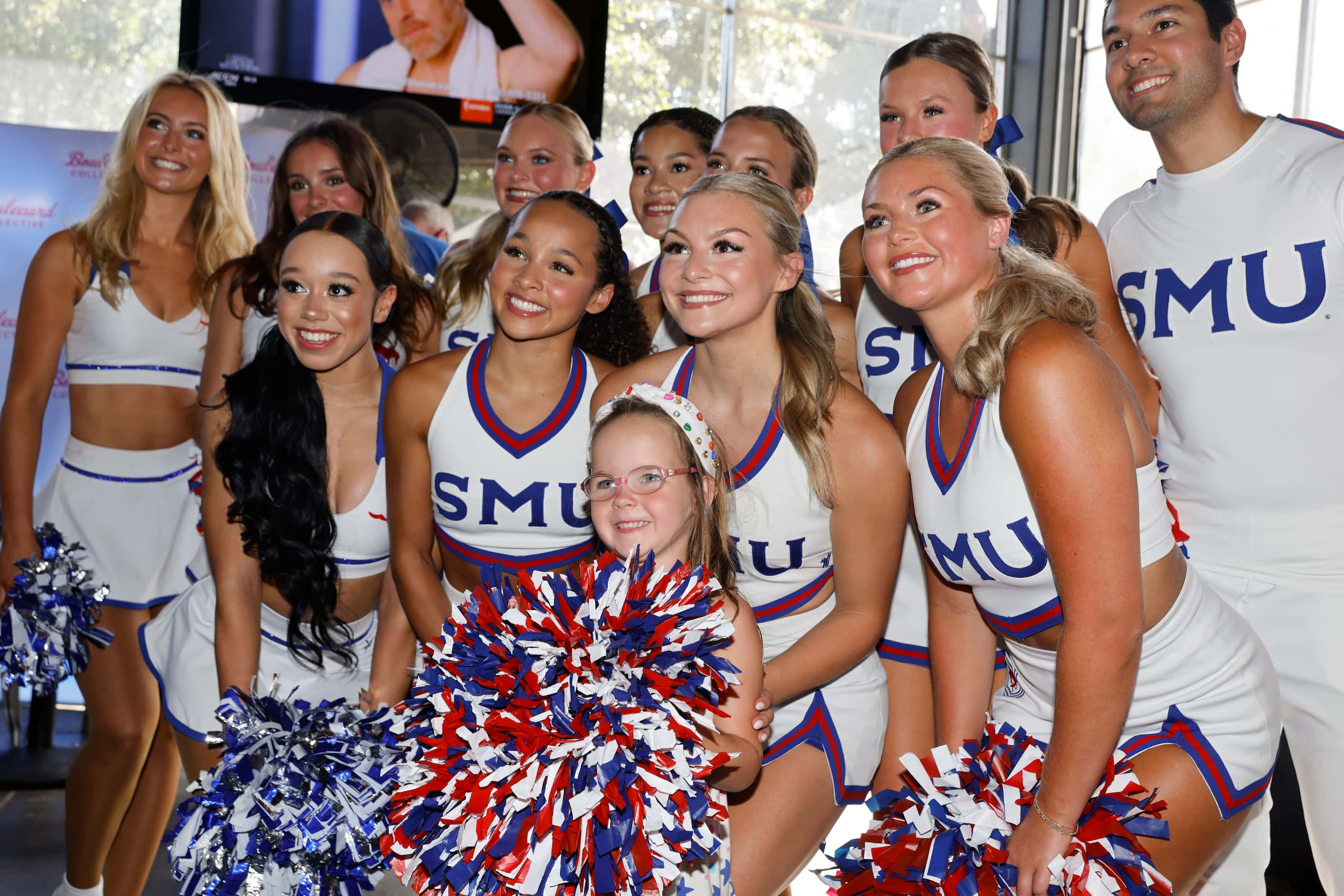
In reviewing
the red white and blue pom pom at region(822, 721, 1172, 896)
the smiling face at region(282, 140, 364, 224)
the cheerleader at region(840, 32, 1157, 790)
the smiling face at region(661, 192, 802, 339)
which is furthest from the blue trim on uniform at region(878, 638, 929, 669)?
the smiling face at region(282, 140, 364, 224)

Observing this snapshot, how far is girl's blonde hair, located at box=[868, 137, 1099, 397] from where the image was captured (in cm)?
180

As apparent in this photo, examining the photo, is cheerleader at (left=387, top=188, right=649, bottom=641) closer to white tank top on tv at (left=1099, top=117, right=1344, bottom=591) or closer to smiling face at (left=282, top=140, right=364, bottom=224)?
smiling face at (left=282, top=140, right=364, bottom=224)

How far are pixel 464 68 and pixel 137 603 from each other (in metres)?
3.61

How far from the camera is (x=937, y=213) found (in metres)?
1.91

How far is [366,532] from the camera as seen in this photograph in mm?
2533

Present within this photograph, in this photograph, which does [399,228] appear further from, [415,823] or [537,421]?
[415,823]

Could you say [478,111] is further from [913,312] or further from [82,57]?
[913,312]

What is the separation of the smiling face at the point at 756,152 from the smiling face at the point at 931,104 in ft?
0.84

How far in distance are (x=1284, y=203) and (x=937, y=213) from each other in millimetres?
874

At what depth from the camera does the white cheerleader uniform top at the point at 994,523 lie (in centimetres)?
182

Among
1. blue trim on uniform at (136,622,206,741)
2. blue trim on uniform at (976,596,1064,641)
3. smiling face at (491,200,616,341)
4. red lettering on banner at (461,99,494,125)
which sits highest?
red lettering on banner at (461,99,494,125)

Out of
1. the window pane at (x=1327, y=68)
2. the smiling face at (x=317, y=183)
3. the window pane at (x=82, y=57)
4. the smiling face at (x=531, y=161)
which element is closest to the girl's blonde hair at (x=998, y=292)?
the smiling face at (x=531, y=161)

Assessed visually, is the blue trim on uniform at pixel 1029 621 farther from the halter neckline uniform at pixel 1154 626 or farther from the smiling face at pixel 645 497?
the smiling face at pixel 645 497

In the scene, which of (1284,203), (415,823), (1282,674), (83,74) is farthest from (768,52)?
(415,823)
